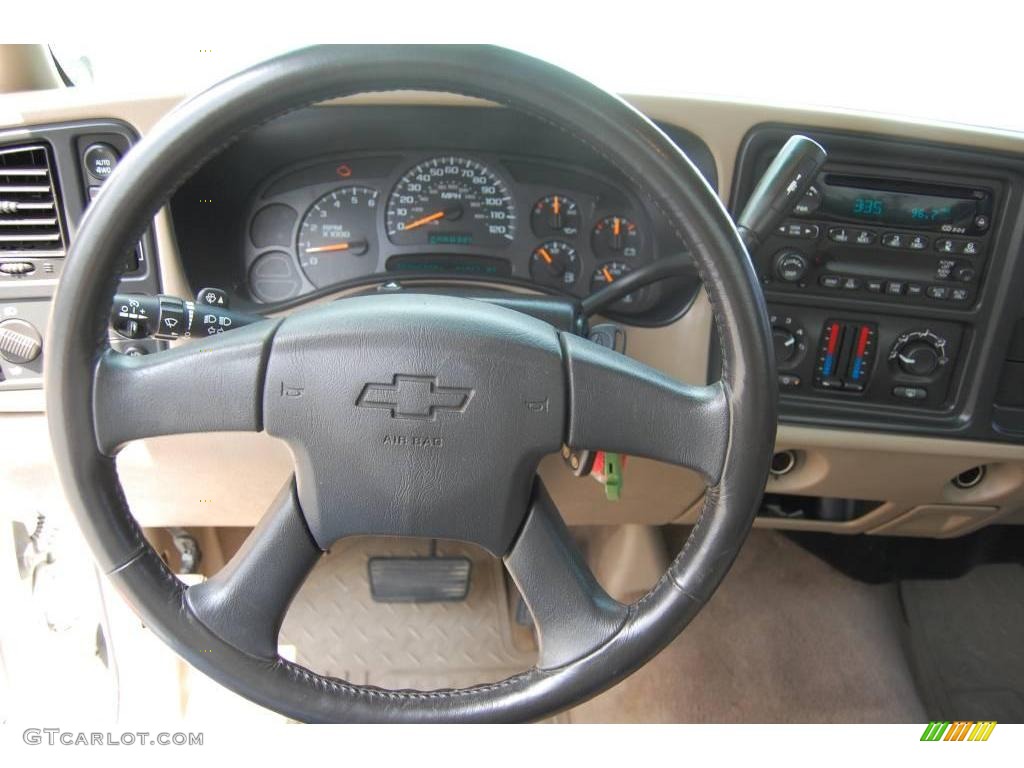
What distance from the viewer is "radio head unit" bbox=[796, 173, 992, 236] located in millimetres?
1211

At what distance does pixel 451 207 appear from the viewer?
127 cm

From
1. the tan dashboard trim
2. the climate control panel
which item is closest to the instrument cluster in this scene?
the tan dashboard trim

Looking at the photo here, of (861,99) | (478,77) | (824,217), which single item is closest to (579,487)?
(824,217)

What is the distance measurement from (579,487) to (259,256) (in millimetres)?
618

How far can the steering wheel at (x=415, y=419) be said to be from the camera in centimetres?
72

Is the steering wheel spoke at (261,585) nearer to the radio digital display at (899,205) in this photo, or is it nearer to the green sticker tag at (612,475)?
the green sticker tag at (612,475)

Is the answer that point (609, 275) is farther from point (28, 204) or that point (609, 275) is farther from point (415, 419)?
point (28, 204)

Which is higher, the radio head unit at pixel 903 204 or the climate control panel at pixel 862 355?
the radio head unit at pixel 903 204

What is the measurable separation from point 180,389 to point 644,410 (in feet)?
1.40

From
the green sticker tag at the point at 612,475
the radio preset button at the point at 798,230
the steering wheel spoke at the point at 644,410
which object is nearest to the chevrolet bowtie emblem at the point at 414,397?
the steering wheel spoke at the point at 644,410

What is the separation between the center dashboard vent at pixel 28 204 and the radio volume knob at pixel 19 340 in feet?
0.34

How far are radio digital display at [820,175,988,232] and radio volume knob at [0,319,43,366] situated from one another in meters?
1.13

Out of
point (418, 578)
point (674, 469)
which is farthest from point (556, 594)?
point (418, 578)

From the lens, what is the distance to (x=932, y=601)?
1799 millimetres
